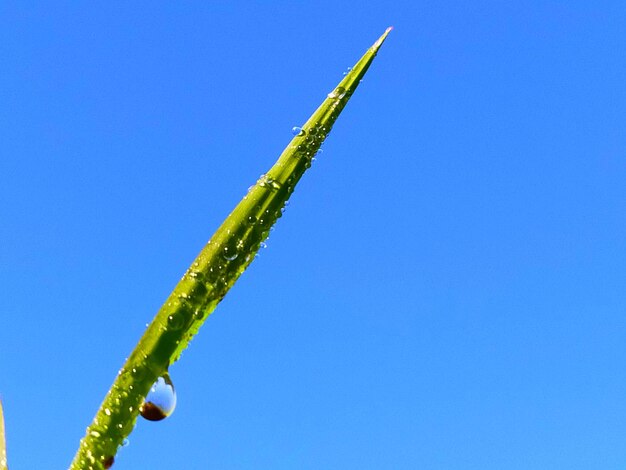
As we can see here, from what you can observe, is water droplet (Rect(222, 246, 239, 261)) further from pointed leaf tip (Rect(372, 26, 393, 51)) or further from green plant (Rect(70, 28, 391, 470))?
pointed leaf tip (Rect(372, 26, 393, 51))

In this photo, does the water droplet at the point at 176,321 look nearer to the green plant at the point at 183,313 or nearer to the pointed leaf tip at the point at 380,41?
the green plant at the point at 183,313

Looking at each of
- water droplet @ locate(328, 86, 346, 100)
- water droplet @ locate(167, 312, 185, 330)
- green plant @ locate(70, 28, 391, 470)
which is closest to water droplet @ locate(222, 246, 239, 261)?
green plant @ locate(70, 28, 391, 470)

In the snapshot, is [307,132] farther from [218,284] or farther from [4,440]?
[4,440]

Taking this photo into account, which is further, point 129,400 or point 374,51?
point 374,51

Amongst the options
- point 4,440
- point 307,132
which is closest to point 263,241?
point 307,132

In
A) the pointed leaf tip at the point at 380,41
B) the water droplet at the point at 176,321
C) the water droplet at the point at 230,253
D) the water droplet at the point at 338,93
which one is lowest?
the water droplet at the point at 176,321

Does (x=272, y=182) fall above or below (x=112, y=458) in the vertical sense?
above

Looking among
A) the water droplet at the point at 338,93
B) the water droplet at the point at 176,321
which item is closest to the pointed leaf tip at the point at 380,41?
the water droplet at the point at 338,93

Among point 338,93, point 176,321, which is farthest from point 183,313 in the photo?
point 338,93
